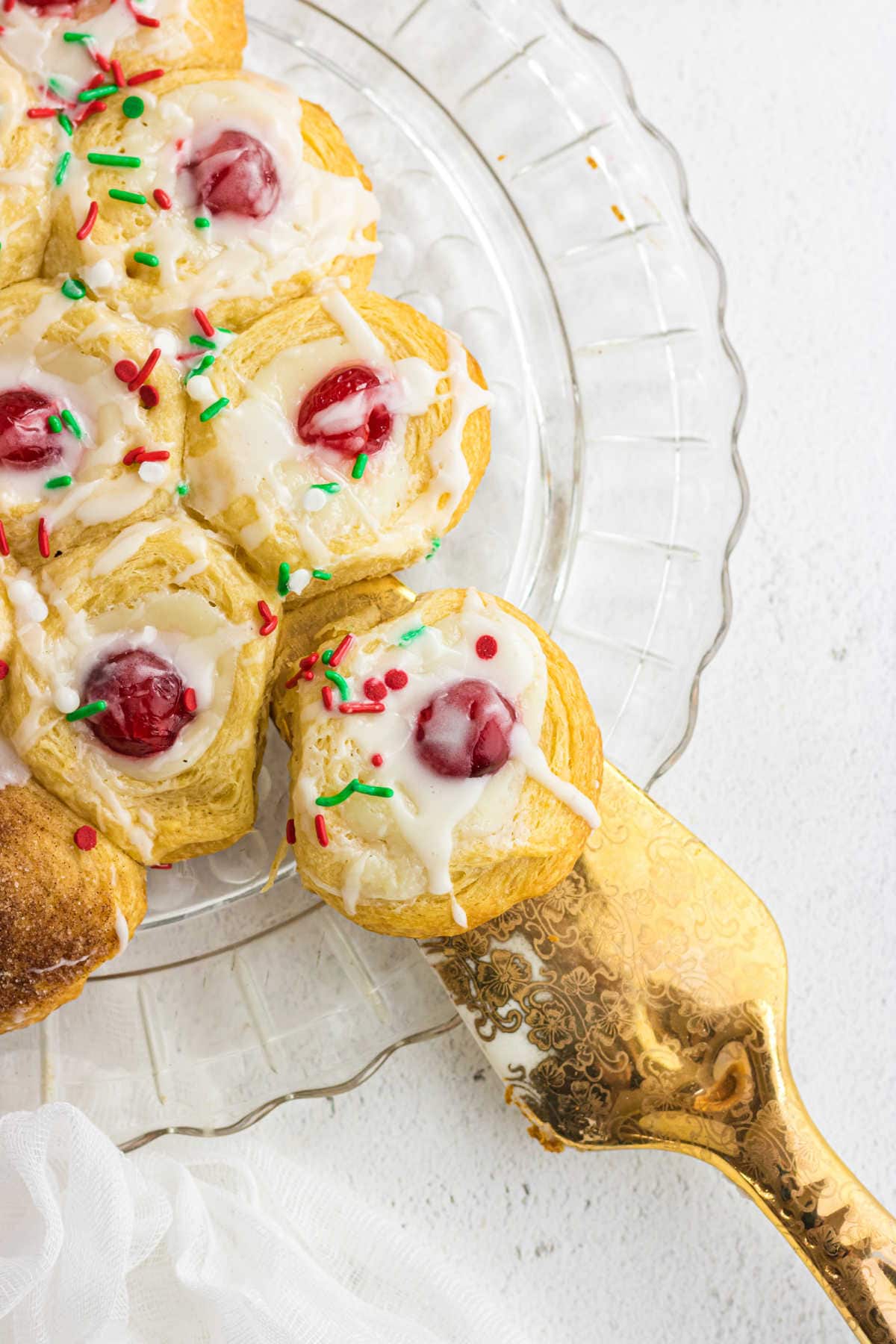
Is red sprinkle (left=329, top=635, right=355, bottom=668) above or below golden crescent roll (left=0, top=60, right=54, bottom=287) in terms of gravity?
below

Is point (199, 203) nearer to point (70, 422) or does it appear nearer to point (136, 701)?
point (70, 422)

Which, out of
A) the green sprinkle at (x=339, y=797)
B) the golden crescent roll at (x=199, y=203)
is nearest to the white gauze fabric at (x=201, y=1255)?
the green sprinkle at (x=339, y=797)

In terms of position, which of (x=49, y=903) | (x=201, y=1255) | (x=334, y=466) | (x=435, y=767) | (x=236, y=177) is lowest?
(x=201, y=1255)

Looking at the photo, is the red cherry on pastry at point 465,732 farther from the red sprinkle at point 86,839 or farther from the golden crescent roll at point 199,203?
the golden crescent roll at point 199,203

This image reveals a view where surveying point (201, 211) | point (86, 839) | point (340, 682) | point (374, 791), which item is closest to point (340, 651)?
point (340, 682)

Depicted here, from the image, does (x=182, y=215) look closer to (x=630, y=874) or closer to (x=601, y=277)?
(x=601, y=277)

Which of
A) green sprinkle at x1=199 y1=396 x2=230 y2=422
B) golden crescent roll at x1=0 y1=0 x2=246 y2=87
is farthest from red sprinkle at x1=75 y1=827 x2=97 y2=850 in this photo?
golden crescent roll at x1=0 y1=0 x2=246 y2=87

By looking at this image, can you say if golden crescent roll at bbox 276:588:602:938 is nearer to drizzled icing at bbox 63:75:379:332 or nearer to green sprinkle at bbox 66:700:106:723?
green sprinkle at bbox 66:700:106:723
